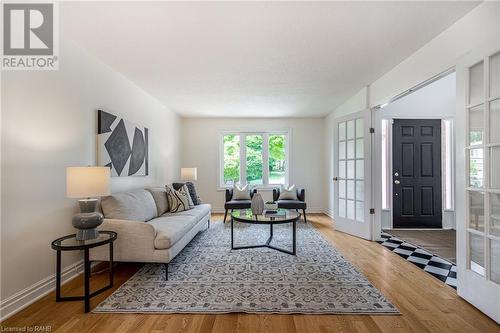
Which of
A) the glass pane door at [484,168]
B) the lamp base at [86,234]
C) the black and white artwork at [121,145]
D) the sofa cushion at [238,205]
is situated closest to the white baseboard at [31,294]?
the lamp base at [86,234]

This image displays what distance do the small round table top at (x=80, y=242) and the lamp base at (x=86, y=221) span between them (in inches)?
2.1

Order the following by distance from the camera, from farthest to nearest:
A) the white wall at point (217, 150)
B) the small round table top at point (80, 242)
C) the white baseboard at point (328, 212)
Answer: the white wall at point (217, 150) < the white baseboard at point (328, 212) < the small round table top at point (80, 242)

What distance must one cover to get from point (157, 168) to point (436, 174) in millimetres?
5198

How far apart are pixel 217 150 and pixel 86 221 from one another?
4.20 m

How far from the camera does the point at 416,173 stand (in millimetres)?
4574

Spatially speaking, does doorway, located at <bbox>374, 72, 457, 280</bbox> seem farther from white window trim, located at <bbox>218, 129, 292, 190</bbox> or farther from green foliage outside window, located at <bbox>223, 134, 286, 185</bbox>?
green foliage outside window, located at <bbox>223, 134, 286, 185</bbox>

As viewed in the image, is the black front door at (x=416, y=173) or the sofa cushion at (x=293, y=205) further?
the sofa cushion at (x=293, y=205)

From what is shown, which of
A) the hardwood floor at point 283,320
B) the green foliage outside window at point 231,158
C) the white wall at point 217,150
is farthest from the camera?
the green foliage outside window at point 231,158

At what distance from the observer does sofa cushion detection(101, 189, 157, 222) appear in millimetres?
2629

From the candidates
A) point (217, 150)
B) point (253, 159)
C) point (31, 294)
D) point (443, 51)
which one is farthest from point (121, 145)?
Answer: point (443, 51)

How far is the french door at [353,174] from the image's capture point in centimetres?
382

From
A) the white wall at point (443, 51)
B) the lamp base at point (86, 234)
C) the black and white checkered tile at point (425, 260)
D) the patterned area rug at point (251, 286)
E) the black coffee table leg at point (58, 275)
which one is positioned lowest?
the black and white checkered tile at point (425, 260)

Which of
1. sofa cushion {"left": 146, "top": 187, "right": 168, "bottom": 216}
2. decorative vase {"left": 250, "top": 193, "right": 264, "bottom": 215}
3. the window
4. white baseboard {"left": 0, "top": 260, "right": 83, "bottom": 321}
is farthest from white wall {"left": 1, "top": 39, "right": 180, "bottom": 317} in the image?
the window

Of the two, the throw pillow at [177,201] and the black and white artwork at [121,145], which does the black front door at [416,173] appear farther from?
the black and white artwork at [121,145]
